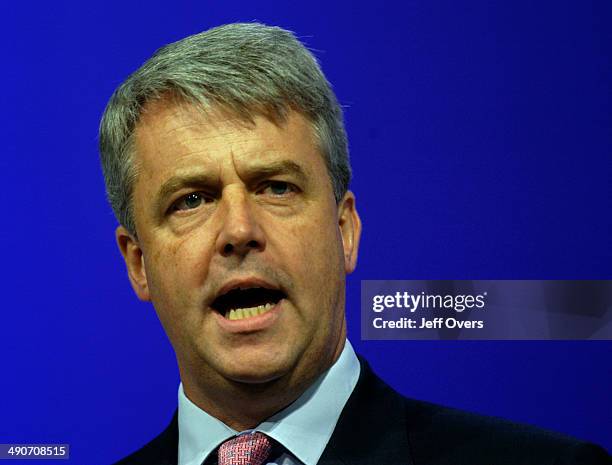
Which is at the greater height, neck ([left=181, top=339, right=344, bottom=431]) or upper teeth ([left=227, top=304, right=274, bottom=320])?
upper teeth ([left=227, top=304, right=274, bottom=320])

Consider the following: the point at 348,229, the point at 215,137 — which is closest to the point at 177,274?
the point at 215,137

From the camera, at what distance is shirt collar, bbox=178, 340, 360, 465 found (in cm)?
165

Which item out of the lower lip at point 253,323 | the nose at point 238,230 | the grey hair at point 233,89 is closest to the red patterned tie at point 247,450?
the lower lip at point 253,323

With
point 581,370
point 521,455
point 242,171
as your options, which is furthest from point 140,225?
point 581,370

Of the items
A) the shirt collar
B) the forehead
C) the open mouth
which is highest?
the forehead

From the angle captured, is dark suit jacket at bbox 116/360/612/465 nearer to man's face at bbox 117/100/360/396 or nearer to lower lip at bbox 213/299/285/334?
man's face at bbox 117/100/360/396

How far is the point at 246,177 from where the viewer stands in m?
1.64

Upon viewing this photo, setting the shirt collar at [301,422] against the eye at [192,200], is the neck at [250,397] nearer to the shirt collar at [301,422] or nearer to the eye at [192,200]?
the shirt collar at [301,422]

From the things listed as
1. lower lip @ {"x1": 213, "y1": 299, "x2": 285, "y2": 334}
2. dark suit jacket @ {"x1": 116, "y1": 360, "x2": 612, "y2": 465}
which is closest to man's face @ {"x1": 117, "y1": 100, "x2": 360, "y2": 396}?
lower lip @ {"x1": 213, "y1": 299, "x2": 285, "y2": 334}

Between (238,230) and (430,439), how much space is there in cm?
44

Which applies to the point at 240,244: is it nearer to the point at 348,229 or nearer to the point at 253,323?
the point at 253,323

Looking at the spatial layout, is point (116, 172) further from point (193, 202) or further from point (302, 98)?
point (302, 98)

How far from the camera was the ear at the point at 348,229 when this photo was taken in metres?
1.80

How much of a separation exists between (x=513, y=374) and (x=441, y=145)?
51 centimetres
